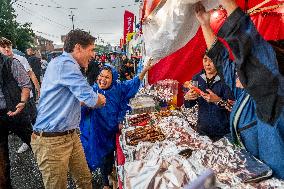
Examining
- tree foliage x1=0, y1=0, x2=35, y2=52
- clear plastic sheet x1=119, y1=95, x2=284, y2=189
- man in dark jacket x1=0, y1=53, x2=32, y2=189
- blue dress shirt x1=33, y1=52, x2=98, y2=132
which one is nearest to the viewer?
clear plastic sheet x1=119, y1=95, x2=284, y2=189

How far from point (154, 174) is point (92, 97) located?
1.37 m

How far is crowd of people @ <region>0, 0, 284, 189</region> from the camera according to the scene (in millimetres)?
1181

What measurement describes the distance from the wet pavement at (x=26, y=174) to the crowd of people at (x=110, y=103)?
50 centimetres

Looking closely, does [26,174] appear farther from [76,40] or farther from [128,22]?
[128,22]

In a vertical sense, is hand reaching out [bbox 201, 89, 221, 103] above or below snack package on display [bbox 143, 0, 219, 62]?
below

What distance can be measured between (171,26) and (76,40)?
170cm

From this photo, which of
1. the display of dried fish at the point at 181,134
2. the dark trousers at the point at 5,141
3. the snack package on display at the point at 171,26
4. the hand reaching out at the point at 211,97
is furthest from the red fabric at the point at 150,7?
the dark trousers at the point at 5,141

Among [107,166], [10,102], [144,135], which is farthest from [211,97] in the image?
[10,102]

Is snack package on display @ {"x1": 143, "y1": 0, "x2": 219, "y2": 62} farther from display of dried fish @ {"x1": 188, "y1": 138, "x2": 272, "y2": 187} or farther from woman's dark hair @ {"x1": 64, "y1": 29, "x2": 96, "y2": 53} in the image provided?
woman's dark hair @ {"x1": 64, "y1": 29, "x2": 96, "y2": 53}

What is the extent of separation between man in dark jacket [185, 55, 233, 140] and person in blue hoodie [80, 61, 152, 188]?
1047mm

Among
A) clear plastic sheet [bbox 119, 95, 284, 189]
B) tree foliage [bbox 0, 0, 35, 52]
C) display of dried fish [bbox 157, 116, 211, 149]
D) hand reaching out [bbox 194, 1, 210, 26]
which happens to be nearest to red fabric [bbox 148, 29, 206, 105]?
display of dried fish [bbox 157, 116, 211, 149]

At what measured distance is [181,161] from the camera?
212cm

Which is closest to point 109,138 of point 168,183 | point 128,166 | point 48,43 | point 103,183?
point 103,183

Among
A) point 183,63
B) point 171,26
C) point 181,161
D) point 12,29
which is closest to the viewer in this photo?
point 171,26
